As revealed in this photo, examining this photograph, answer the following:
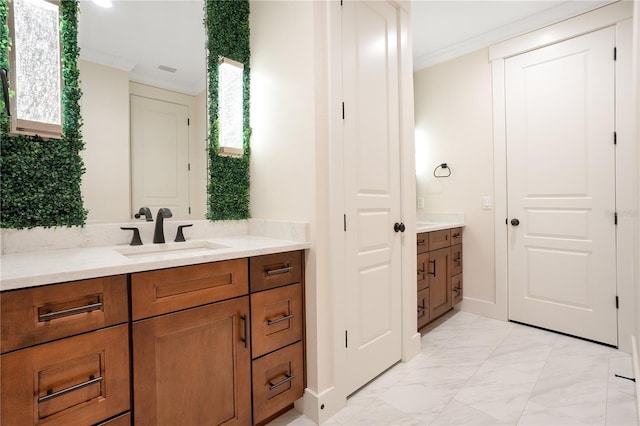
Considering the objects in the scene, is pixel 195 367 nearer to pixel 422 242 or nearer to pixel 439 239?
pixel 422 242

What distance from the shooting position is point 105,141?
1.56 meters

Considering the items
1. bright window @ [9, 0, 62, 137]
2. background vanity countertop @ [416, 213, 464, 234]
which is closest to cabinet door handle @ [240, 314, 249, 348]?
bright window @ [9, 0, 62, 137]

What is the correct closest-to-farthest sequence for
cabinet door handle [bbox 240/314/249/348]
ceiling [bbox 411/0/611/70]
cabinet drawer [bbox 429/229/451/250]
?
cabinet door handle [bbox 240/314/249/348], ceiling [bbox 411/0/611/70], cabinet drawer [bbox 429/229/451/250]

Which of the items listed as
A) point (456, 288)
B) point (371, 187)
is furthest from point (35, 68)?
point (456, 288)

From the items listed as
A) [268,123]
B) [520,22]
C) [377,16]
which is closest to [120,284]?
[268,123]

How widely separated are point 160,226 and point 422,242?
194cm

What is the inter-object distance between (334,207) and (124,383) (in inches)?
44.6

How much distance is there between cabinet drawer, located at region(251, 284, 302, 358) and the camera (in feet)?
4.78

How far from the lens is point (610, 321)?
95.3 inches

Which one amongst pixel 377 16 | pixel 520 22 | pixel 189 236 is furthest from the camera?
pixel 520 22

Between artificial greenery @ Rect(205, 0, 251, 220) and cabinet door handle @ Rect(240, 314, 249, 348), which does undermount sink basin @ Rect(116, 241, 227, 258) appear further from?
cabinet door handle @ Rect(240, 314, 249, 348)

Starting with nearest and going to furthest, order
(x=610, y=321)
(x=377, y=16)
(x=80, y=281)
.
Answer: (x=80, y=281), (x=377, y=16), (x=610, y=321)

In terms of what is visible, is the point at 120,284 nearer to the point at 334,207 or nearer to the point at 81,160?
the point at 81,160

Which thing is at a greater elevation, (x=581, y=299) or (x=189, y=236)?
(x=189, y=236)
